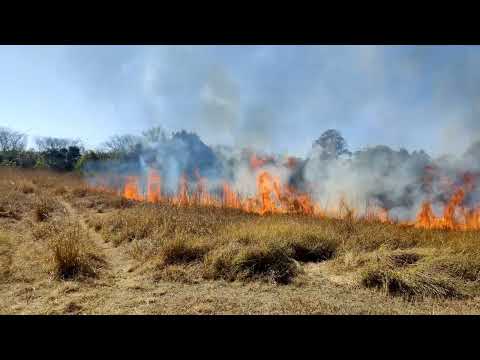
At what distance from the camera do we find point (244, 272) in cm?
526

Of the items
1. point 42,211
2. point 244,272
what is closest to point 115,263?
point 244,272

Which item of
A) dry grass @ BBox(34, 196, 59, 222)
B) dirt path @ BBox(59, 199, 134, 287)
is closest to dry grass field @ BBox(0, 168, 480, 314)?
dirt path @ BBox(59, 199, 134, 287)

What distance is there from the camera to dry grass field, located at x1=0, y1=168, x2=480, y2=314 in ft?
14.1

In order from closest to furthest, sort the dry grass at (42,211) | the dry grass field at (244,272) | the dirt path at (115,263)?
the dry grass field at (244,272) → the dirt path at (115,263) → the dry grass at (42,211)

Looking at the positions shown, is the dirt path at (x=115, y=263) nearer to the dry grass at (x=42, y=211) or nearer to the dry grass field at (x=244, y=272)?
the dry grass field at (x=244, y=272)

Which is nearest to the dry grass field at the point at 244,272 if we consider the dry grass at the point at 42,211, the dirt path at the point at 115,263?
the dirt path at the point at 115,263

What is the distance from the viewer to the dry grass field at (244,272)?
14.1 ft

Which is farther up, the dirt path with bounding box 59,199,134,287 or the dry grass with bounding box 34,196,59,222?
the dry grass with bounding box 34,196,59,222

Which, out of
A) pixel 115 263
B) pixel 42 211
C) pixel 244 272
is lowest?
pixel 115 263

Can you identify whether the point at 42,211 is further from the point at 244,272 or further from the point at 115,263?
the point at 244,272

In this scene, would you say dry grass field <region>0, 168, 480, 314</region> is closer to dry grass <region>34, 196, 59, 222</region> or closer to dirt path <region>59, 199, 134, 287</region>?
dirt path <region>59, 199, 134, 287</region>

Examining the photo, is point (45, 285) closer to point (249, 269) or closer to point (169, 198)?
point (249, 269)

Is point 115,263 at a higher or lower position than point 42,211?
lower
